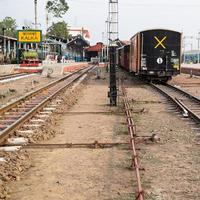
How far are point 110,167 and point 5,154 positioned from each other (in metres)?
1.86

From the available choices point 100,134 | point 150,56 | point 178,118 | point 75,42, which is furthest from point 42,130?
point 75,42

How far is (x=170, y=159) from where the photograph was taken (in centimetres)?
789

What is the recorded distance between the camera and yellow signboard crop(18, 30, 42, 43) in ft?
186

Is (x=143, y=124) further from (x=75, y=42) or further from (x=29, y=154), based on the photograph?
(x=75, y=42)

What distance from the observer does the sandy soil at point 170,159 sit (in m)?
6.08

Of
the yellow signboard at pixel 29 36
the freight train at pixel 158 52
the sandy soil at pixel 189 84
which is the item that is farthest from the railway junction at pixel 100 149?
the yellow signboard at pixel 29 36

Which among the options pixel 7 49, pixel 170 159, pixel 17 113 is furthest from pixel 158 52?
pixel 7 49

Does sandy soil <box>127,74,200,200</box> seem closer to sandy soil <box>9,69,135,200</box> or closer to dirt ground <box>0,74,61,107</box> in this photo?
sandy soil <box>9,69,135,200</box>

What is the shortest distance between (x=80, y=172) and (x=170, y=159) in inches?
67.5

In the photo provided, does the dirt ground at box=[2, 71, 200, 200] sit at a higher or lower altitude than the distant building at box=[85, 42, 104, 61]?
lower

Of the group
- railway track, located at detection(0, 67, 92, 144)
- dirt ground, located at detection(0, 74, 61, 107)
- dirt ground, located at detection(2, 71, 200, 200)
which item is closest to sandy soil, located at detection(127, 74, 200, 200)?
dirt ground, located at detection(2, 71, 200, 200)

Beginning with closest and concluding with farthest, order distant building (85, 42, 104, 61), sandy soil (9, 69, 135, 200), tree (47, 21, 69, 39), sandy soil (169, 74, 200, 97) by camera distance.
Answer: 1. sandy soil (9, 69, 135, 200)
2. sandy soil (169, 74, 200, 97)
3. tree (47, 21, 69, 39)
4. distant building (85, 42, 104, 61)

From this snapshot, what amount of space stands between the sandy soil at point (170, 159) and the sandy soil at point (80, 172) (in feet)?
1.07

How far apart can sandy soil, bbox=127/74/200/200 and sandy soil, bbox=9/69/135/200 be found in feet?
1.07
